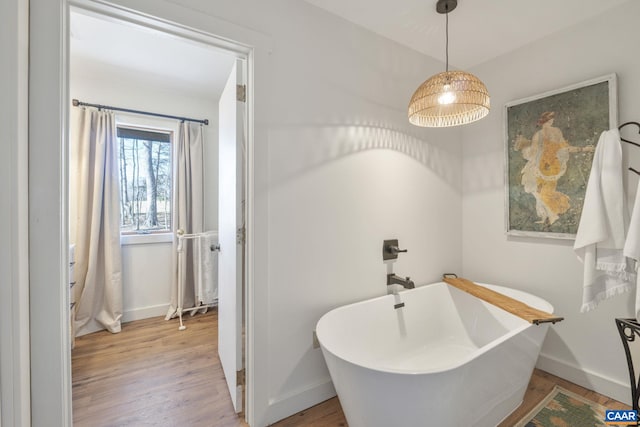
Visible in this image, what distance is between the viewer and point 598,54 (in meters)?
1.78

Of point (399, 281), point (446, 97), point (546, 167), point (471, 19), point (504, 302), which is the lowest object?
point (504, 302)

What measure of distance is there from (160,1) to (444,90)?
4.83ft

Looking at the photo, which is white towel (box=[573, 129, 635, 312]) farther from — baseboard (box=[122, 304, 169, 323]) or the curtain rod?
baseboard (box=[122, 304, 169, 323])

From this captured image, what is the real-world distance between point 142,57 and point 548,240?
3.75 metres

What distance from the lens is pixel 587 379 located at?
1.84 metres

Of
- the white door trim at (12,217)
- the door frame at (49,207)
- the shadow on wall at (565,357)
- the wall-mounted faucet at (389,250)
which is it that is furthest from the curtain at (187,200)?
the shadow on wall at (565,357)

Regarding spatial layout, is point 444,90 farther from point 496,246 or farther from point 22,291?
point 22,291

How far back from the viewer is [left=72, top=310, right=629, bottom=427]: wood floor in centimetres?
158

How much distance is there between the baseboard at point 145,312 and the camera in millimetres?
2889

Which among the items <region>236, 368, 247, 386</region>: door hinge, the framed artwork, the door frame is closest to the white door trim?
the door frame

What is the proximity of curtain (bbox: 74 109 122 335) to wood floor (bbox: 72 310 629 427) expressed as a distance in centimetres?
25

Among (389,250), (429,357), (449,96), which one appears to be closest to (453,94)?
(449,96)

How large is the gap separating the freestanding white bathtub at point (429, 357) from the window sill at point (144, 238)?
2390 mm

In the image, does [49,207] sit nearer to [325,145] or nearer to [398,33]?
[325,145]
